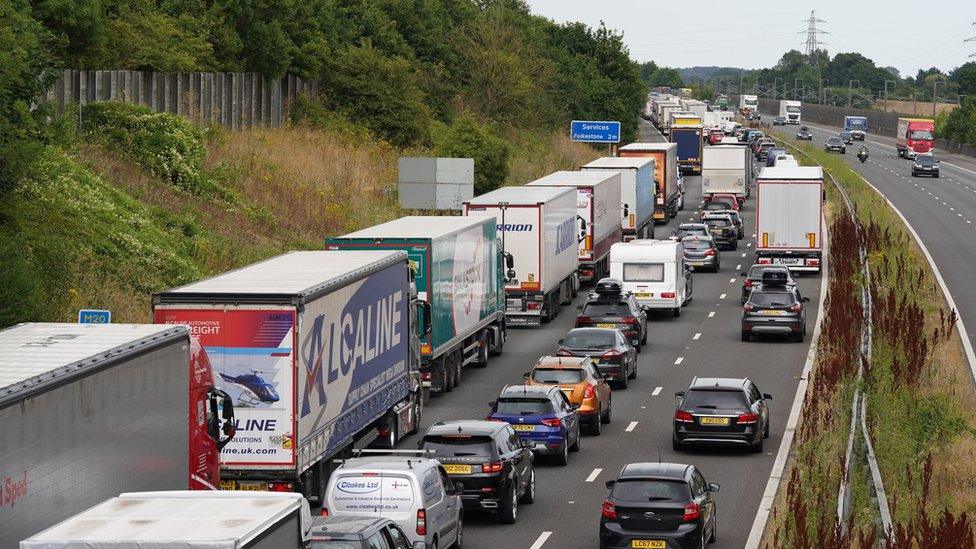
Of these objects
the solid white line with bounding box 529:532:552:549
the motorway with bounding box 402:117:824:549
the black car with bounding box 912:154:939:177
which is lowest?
the motorway with bounding box 402:117:824:549

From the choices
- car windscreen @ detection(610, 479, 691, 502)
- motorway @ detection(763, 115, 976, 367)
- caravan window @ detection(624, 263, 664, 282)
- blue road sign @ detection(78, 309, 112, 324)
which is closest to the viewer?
car windscreen @ detection(610, 479, 691, 502)

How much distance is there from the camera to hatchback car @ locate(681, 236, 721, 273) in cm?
6134

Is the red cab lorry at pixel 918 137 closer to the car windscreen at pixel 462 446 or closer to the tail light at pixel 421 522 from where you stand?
the car windscreen at pixel 462 446

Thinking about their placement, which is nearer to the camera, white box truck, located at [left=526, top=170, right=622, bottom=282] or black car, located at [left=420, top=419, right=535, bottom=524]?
black car, located at [left=420, top=419, right=535, bottom=524]

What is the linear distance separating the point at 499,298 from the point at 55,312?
1277 centimetres

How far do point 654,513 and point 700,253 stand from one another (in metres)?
41.1

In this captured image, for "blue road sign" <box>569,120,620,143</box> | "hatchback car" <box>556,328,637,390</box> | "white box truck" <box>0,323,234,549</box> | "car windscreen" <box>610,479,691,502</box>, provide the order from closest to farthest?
"white box truck" <box>0,323,234,549</box> → "car windscreen" <box>610,479,691,502</box> → "hatchback car" <box>556,328,637,390</box> → "blue road sign" <box>569,120,620,143</box>

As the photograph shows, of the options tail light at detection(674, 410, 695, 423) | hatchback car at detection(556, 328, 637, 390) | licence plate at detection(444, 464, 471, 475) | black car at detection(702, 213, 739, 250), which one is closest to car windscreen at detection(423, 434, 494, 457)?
licence plate at detection(444, 464, 471, 475)

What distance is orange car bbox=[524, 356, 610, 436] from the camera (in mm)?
31531

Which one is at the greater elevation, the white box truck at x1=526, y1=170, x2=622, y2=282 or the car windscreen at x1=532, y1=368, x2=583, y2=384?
the white box truck at x1=526, y1=170, x2=622, y2=282

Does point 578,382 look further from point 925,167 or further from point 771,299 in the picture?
point 925,167

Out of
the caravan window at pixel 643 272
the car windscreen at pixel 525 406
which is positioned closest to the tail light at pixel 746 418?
the car windscreen at pixel 525 406

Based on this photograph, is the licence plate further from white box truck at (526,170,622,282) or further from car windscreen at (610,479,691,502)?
white box truck at (526,170,622,282)

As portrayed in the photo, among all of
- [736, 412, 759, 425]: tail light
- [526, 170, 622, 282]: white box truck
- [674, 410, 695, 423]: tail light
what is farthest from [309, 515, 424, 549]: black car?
[526, 170, 622, 282]: white box truck
